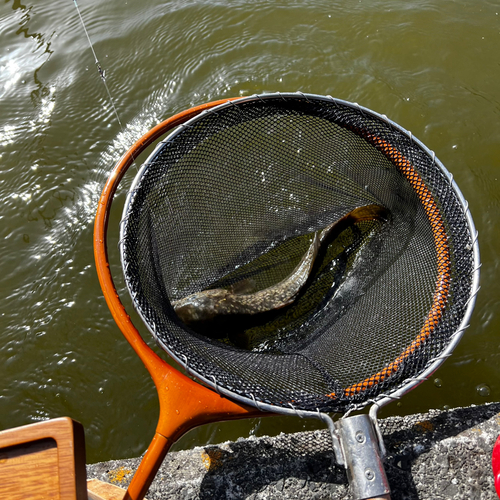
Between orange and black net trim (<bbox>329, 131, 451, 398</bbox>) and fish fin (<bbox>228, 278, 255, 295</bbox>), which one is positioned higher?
orange and black net trim (<bbox>329, 131, 451, 398</bbox>)

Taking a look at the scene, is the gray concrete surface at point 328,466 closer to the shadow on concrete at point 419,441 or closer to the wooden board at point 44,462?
the shadow on concrete at point 419,441

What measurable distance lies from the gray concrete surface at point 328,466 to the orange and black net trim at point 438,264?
398mm

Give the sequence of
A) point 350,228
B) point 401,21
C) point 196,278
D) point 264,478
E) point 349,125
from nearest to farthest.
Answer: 1. point 264,478
2. point 349,125
3. point 196,278
4. point 350,228
5. point 401,21

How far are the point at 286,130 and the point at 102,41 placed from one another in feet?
10.1

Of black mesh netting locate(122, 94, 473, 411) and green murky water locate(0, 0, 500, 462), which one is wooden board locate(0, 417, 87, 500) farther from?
green murky water locate(0, 0, 500, 462)

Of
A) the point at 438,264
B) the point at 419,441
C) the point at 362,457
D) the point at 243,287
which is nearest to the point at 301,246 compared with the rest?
the point at 243,287

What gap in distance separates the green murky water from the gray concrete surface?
66 centimetres

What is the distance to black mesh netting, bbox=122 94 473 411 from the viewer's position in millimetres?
1912

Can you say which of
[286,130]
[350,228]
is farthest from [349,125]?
[350,228]

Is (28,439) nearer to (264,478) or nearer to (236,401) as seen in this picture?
(236,401)

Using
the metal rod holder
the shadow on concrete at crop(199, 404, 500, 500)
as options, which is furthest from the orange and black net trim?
the shadow on concrete at crop(199, 404, 500, 500)

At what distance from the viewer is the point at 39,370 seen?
2949 mm

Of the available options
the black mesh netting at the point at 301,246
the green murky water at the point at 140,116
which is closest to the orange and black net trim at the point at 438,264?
the black mesh netting at the point at 301,246

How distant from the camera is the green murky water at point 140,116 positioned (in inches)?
112
